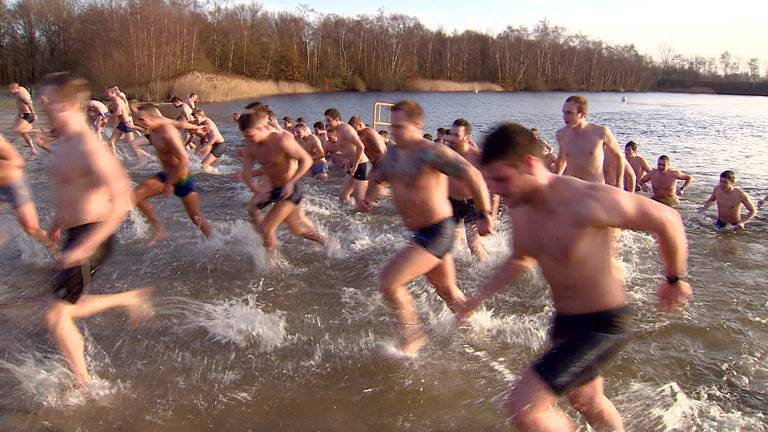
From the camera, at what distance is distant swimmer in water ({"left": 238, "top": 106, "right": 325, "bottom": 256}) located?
17.8 ft

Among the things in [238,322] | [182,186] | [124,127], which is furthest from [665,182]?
[124,127]

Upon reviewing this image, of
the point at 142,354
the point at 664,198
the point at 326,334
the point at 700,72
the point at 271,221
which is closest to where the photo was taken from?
the point at 142,354

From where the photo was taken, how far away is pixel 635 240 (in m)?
7.72

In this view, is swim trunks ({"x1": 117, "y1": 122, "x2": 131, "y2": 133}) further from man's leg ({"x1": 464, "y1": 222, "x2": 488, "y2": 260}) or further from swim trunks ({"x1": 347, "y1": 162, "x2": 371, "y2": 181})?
man's leg ({"x1": 464, "y1": 222, "x2": 488, "y2": 260})

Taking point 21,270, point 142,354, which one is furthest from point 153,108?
point 142,354

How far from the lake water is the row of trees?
35.1 m

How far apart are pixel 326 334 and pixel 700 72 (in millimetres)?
95434

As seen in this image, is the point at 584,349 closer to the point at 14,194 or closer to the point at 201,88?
the point at 14,194

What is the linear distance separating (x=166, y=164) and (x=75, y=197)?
280 cm

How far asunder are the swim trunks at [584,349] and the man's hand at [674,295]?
191mm

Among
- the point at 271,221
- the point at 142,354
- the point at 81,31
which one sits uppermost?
the point at 81,31

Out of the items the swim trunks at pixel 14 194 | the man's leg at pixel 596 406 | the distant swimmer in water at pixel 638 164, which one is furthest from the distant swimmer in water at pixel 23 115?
the man's leg at pixel 596 406

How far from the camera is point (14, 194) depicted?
14.3ft

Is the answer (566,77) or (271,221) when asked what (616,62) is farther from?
(271,221)
